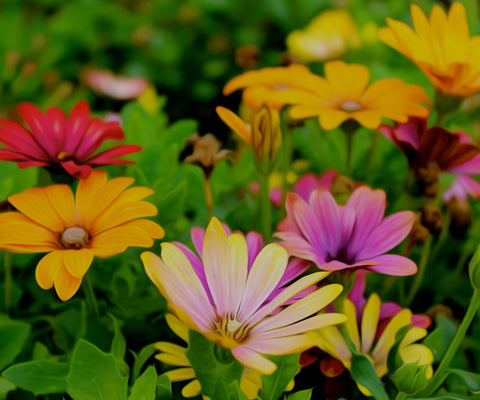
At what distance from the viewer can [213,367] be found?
474mm

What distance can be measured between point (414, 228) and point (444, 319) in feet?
0.37

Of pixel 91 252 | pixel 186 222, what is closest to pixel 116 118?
pixel 186 222

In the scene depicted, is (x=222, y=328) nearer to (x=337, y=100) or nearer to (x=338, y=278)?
(x=338, y=278)

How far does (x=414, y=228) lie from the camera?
24.2 inches

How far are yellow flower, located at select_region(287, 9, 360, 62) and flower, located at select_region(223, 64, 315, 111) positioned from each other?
2.18 ft

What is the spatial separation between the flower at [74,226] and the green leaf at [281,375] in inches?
6.1

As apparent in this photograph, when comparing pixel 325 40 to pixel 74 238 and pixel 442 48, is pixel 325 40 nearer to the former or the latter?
pixel 442 48

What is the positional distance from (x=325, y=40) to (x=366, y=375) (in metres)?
1.06

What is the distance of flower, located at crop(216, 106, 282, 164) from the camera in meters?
0.59

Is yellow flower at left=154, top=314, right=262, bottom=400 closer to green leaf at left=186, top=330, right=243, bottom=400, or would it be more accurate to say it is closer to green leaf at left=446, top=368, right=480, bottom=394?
green leaf at left=186, top=330, right=243, bottom=400

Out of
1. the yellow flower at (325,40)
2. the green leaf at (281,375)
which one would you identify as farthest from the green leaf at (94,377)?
the yellow flower at (325,40)

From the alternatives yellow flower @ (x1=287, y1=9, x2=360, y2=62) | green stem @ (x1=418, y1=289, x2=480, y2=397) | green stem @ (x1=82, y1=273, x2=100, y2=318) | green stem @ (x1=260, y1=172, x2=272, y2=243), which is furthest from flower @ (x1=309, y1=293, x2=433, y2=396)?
yellow flower @ (x1=287, y1=9, x2=360, y2=62)

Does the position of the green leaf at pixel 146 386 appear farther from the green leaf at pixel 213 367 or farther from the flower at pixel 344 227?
the flower at pixel 344 227

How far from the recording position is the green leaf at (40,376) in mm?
521
